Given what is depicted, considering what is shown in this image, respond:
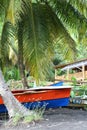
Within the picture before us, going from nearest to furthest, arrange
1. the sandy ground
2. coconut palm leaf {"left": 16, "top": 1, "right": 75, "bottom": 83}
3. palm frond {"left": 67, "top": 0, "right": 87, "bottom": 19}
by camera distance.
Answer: the sandy ground, coconut palm leaf {"left": 16, "top": 1, "right": 75, "bottom": 83}, palm frond {"left": 67, "top": 0, "right": 87, "bottom": 19}

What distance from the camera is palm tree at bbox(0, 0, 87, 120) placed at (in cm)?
1334

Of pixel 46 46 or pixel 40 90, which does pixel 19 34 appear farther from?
pixel 40 90

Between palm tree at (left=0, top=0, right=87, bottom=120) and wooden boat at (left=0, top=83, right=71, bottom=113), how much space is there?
64cm

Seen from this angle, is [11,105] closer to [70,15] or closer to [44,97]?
[44,97]

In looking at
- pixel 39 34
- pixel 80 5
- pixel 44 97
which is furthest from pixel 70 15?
pixel 44 97

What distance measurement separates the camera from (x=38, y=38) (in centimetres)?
1363

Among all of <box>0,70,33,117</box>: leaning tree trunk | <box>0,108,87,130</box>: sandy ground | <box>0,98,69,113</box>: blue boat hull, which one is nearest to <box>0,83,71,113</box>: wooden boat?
<box>0,98,69,113</box>: blue boat hull

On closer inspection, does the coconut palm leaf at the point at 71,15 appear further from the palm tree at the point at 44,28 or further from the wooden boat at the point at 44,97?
the wooden boat at the point at 44,97

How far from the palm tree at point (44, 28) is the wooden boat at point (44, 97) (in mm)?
638

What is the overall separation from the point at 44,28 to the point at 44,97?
2898 mm

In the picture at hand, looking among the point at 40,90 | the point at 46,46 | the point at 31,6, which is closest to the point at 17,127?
the point at 40,90

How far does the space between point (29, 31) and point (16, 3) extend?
2612 millimetres

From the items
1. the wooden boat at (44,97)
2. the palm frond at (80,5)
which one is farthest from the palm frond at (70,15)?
the wooden boat at (44,97)

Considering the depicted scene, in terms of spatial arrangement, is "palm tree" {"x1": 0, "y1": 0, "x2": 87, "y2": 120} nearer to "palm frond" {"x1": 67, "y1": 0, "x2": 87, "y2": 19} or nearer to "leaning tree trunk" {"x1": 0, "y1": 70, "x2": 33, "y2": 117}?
"palm frond" {"x1": 67, "y1": 0, "x2": 87, "y2": 19}
